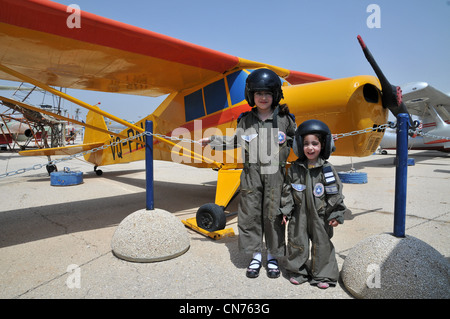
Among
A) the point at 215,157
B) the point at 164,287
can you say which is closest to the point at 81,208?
the point at 215,157

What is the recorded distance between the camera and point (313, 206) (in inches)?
85.9

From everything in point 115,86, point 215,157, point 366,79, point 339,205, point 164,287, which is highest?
point 115,86

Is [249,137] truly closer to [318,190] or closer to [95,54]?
[318,190]

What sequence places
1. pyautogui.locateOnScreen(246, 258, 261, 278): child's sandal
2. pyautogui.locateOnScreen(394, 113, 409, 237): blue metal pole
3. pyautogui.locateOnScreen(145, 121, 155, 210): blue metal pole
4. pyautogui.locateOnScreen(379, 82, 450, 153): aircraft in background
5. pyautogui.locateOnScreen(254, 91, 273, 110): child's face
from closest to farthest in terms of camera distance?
→ pyautogui.locateOnScreen(394, 113, 409, 237): blue metal pole < pyautogui.locateOnScreen(246, 258, 261, 278): child's sandal < pyautogui.locateOnScreen(254, 91, 273, 110): child's face < pyautogui.locateOnScreen(145, 121, 155, 210): blue metal pole < pyautogui.locateOnScreen(379, 82, 450, 153): aircraft in background

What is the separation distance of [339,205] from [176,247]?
1.69 m

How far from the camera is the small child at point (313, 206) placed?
2.15 m

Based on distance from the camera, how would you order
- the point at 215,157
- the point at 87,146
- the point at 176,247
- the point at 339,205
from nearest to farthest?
the point at 339,205
the point at 176,247
the point at 215,157
the point at 87,146

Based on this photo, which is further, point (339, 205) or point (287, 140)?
point (287, 140)

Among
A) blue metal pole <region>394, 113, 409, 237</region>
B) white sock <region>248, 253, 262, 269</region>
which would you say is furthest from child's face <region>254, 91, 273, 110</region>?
white sock <region>248, 253, 262, 269</region>

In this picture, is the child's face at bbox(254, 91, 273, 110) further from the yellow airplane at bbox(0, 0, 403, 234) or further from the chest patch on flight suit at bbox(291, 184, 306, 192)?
the yellow airplane at bbox(0, 0, 403, 234)

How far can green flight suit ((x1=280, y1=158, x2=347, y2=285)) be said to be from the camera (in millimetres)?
2149

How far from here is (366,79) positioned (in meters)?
3.26

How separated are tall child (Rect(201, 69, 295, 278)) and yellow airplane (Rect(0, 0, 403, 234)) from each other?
1003 millimetres

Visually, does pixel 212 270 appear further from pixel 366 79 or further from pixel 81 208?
pixel 81 208
